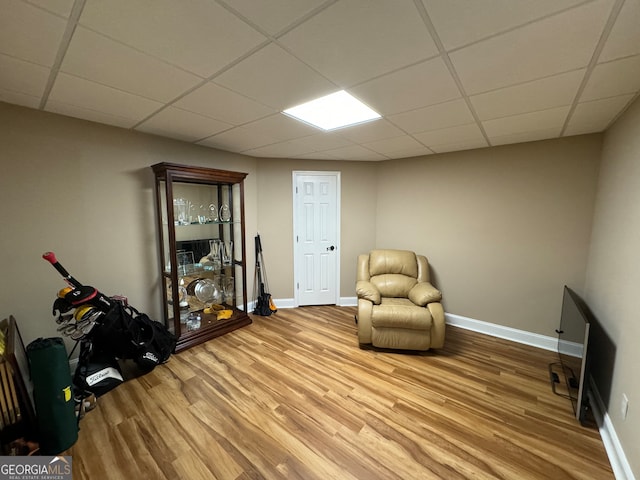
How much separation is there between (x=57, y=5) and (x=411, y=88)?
1.73 meters

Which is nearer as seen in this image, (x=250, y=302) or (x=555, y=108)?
(x=555, y=108)

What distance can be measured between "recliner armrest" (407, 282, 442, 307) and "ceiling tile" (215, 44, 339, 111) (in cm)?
231

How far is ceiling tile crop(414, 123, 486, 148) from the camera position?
7.82ft

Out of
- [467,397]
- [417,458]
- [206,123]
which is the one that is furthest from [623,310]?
[206,123]

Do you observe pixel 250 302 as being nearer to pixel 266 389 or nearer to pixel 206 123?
pixel 266 389

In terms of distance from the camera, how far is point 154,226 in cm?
277

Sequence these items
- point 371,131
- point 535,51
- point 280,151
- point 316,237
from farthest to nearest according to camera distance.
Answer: point 316,237 → point 280,151 → point 371,131 → point 535,51

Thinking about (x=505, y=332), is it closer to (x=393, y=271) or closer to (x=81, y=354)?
(x=393, y=271)

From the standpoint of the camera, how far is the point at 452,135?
8.50 feet

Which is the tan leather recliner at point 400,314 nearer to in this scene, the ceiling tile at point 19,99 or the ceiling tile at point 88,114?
the ceiling tile at point 88,114

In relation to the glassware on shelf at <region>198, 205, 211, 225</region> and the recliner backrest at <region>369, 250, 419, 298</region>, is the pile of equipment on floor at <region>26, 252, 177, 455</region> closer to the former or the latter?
the glassware on shelf at <region>198, 205, 211, 225</region>

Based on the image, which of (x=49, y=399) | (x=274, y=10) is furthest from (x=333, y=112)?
(x=49, y=399)

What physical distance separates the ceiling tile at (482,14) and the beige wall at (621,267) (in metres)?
1.44

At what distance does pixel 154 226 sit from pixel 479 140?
12.1 feet
